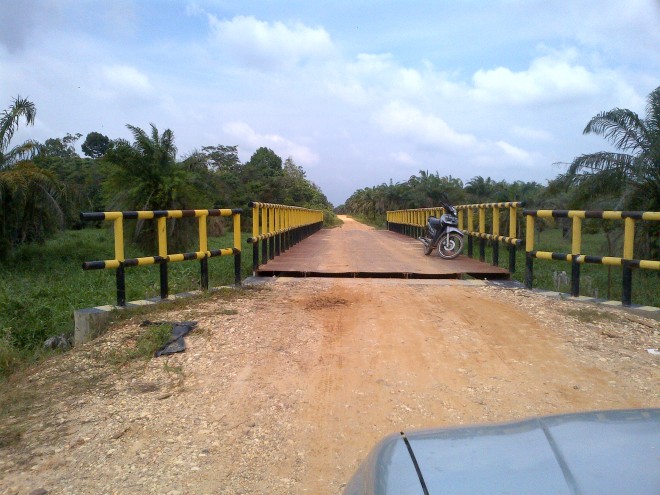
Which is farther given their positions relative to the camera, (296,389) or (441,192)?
(441,192)

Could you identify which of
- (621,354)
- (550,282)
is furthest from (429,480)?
(550,282)

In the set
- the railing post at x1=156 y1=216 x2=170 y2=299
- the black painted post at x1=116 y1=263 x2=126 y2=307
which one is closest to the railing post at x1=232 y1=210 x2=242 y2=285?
the railing post at x1=156 y1=216 x2=170 y2=299

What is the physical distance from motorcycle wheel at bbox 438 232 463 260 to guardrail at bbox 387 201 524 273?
0.23 m

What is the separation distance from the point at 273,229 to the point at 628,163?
892 cm

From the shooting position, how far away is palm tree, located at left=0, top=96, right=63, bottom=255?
44.1 feet

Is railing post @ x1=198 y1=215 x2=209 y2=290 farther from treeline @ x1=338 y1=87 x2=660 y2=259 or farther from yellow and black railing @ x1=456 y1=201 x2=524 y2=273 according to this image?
treeline @ x1=338 y1=87 x2=660 y2=259

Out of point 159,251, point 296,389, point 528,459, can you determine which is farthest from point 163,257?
point 528,459

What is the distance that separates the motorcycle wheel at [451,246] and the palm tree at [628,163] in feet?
14.7

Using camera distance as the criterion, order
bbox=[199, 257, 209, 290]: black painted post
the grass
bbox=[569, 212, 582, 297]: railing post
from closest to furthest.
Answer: bbox=[569, 212, 582, 297]: railing post → bbox=[199, 257, 209, 290]: black painted post → the grass

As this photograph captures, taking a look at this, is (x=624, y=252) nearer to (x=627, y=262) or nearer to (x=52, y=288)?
(x=627, y=262)

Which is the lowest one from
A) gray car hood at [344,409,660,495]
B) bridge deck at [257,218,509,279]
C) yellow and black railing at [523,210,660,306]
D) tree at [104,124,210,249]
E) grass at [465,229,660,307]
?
grass at [465,229,660,307]

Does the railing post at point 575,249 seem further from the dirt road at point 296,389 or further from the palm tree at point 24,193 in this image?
the palm tree at point 24,193

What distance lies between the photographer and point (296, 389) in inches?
172

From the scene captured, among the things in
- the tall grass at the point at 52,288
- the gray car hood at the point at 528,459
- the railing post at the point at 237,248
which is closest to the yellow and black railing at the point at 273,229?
the tall grass at the point at 52,288
